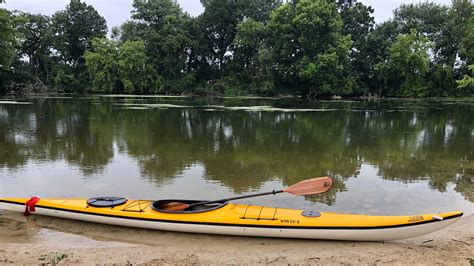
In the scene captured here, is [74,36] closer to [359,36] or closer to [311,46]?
[311,46]

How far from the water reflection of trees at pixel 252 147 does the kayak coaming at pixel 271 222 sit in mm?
2350

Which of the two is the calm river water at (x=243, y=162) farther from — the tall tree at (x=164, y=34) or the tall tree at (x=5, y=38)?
the tall tree at (x=164, y=34)

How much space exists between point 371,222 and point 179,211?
2795 millimetres

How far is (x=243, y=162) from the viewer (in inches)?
435

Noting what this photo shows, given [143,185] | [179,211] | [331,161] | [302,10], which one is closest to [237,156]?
[331,161]

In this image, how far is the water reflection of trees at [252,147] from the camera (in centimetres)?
999

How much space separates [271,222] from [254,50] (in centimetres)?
5222

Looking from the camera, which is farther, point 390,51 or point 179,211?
point 390,51

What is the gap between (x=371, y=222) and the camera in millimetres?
5480

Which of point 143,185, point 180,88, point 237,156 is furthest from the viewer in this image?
point 180,88

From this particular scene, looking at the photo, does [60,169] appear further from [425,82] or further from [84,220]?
[425,82]

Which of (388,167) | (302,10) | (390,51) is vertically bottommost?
(388,167)

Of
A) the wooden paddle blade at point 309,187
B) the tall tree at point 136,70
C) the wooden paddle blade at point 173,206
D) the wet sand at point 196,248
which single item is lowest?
the wet sand at point 196,248

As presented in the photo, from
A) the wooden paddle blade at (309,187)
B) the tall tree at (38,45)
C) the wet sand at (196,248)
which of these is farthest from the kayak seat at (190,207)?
the tall tree at (38,45)
